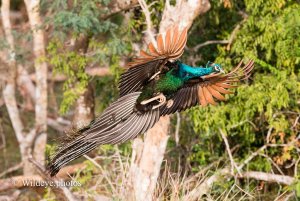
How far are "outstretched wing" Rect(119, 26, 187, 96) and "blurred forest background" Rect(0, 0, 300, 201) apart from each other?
165cm

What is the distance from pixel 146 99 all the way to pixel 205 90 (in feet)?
1.62

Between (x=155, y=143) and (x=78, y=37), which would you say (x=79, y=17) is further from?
(x=155, y=143)

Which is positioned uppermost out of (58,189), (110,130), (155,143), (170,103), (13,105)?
(170,103)

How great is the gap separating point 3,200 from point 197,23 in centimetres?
317

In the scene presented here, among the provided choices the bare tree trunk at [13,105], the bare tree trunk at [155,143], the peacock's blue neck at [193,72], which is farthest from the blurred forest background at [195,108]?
the peacock's blue neck at [193,72]

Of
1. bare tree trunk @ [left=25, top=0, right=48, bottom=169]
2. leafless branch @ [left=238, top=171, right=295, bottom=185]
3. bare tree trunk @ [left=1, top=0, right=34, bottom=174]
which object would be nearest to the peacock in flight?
leafless branch @ [left=238, top=171, right=295, bottom=185]

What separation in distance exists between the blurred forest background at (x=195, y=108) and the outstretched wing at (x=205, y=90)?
139cm

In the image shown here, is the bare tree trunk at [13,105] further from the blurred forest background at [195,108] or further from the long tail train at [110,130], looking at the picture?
the long tail train at [110,130]

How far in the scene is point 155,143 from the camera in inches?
319

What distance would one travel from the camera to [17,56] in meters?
10.1

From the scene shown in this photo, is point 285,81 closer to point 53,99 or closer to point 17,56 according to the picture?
point 17,56

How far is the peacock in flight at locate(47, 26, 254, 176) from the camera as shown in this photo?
6.18m

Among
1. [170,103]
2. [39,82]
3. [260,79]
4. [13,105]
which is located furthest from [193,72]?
[13,105]

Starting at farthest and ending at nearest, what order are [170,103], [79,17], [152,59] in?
1. [79,17]
2. [170,103]
3. [152,59]
